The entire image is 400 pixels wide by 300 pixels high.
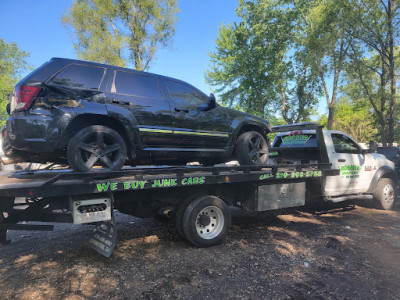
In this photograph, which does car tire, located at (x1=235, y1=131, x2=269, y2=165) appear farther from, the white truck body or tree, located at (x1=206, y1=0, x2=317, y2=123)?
tree, located at (x1=206, y1=0, x2=317, y2=123)

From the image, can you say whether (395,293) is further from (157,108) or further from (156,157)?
(157,108)

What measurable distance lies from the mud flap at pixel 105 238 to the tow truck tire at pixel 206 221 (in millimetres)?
993

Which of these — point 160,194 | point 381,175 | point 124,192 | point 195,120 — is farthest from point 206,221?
point 381,175

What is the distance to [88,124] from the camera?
334 centimetres

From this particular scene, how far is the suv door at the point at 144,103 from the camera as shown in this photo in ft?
11.8

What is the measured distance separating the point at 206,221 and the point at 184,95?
2054 millimetres

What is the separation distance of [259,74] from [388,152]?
32.1ft

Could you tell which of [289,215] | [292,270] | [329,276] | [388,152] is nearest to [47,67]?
[292,270]

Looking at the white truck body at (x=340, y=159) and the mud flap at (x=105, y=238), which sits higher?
the white truck body at (x=340, y=159)

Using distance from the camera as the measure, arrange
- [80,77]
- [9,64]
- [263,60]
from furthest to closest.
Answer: [9,64] → [263,60] → [80,77]

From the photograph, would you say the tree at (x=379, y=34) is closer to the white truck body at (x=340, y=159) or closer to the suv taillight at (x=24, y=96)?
the white truck body at (x=340, y=159)

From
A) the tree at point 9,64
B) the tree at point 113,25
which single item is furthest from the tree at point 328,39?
the tree at point 9,64

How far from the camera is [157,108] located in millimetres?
3857

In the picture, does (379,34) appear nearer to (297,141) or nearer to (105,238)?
(297,141)
